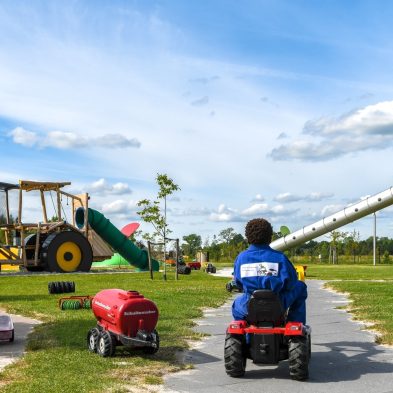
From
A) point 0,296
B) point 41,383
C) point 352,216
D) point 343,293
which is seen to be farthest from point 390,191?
point 41,383

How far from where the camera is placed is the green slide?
1306 inches

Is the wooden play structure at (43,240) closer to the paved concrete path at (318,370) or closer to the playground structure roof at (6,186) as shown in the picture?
the playground structure roof at (6,186)

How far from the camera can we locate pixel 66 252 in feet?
92.8

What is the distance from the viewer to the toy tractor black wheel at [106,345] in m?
7.44

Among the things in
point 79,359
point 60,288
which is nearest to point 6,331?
point 79,359

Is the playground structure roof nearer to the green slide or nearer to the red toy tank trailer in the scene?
the green slide

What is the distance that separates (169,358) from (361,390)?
2.39 metres

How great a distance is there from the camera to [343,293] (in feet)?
59.2

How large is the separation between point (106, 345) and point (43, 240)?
2217 centimetres

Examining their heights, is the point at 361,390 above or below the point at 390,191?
below

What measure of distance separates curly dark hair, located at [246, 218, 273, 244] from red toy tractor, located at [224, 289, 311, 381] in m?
0.67

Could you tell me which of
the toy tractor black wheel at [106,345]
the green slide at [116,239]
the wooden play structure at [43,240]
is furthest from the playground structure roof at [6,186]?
the toy tractor black wheel at [106,345]

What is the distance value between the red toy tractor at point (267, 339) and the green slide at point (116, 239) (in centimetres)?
2610

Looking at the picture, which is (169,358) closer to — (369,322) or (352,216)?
(369,322)
